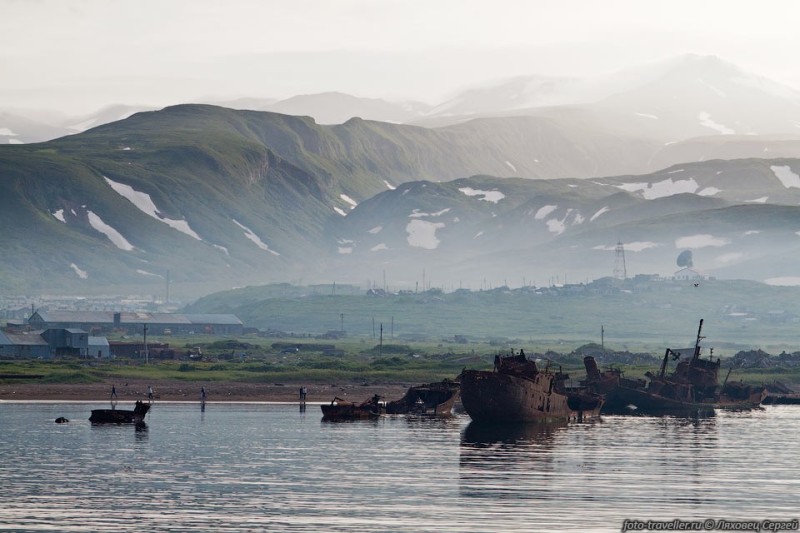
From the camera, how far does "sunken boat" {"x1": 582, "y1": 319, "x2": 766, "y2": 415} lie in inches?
5728

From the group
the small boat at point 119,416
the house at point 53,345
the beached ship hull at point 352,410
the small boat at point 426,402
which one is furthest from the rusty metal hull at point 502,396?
the house at point 53,345

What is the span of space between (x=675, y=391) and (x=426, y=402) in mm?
27719

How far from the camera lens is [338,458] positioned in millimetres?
90438

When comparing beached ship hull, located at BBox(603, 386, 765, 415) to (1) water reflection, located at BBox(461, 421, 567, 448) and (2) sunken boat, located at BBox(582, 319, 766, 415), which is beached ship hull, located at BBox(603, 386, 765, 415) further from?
(1) water reflection, located at BBox(461, 421, 567, 448)

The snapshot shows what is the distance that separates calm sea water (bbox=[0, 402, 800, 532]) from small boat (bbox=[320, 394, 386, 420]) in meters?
2.62

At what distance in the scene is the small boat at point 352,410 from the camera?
124 metres

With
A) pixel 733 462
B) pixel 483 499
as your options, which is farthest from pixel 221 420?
pixel 483 499

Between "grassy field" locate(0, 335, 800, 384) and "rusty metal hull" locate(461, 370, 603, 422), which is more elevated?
"grassy field" locate(0, 335, 800, 384)

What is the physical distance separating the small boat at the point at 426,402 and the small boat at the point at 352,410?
2190 mm

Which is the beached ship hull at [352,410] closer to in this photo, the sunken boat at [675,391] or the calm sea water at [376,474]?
the calm sea water at [376,474]

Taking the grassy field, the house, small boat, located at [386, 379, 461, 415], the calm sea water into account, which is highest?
the house

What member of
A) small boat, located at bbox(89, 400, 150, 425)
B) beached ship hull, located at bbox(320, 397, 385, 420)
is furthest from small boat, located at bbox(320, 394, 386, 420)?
small boat, located at bbox(89, 400, 150, 425)

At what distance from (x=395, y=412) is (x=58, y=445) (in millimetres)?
43442

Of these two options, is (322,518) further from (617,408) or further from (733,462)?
(617,408)
